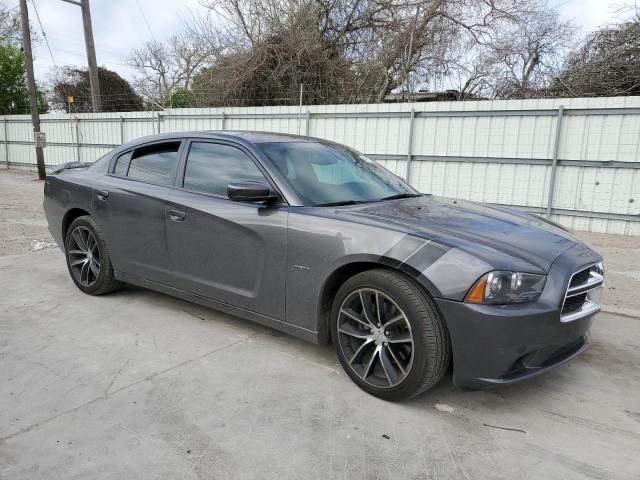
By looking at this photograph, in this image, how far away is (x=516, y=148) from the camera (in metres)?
8.99

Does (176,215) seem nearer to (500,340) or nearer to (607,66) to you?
(500,340)

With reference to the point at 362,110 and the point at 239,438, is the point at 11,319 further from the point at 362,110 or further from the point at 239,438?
the point at 362,110

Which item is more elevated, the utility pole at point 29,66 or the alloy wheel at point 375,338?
the utility pole at point 29,66

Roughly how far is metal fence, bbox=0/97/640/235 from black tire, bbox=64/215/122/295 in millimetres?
6953

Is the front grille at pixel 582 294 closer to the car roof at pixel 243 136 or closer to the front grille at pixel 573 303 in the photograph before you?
the front grille at pixel 573 303

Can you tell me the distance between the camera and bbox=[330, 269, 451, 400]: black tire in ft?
8.60

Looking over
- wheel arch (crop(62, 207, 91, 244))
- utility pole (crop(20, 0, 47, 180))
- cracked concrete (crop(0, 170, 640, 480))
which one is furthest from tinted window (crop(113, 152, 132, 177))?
utility pole (crop(20, 0, 47, 180))

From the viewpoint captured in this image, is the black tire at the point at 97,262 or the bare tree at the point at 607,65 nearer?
the black tire at the point at 97,262

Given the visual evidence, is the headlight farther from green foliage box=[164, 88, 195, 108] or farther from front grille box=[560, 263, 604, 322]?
green foliage box=[164, 88, 195, 108]

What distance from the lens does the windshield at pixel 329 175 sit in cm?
344

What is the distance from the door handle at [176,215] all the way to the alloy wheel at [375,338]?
1.52 meters

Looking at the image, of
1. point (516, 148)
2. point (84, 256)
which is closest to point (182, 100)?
point (516, 148)

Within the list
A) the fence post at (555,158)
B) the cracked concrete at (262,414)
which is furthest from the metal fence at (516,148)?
the cracked concrete at (262,414)

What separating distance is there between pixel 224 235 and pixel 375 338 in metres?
1.33
